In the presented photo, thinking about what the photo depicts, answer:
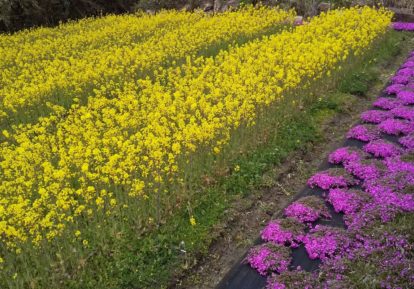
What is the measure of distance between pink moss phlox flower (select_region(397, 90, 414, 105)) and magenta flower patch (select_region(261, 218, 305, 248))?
25.5 ft

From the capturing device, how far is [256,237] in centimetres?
813

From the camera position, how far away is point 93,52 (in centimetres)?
1722

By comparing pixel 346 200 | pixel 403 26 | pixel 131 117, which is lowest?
pixel 346 200

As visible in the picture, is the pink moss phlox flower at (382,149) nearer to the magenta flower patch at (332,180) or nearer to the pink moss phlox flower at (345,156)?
the pink moss phlox flower at (345,156)

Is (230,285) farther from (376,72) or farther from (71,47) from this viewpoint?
(71,47)

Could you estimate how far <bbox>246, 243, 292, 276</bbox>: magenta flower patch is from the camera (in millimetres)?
6933

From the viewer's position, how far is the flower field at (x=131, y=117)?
729 cm

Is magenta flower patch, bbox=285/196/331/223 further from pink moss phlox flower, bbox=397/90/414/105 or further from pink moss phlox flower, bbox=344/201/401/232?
pink moss phlox flower, bbox=397/90/414/105

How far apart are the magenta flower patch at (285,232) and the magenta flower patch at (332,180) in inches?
64.0

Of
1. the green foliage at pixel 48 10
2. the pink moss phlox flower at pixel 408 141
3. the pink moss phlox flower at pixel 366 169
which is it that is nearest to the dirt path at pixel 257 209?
the pink moss phlox flower at pixel 366 169

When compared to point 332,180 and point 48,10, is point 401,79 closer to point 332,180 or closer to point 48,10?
point 332,180

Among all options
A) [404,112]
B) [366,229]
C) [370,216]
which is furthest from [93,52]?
[366,229]

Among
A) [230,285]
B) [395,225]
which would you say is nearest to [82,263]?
[230,285]

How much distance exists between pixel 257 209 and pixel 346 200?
5.84 ft
